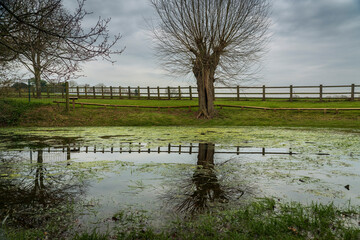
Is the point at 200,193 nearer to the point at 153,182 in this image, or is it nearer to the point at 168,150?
the point at 153,182

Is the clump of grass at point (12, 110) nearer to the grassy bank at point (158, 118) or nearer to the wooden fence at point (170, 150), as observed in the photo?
the grassy bank at point (158, 118)

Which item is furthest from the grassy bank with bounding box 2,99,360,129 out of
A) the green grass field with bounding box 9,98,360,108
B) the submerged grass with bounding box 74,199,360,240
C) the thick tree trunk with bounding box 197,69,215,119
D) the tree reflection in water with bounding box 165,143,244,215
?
the submerged grass with bounding box 74,199,360,240

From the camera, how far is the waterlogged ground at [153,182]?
3.19m

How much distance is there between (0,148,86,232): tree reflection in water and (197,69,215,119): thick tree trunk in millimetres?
15044

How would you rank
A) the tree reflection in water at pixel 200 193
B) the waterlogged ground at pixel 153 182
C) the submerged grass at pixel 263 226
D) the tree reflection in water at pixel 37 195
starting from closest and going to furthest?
the submerged grass at pixel 263 226, the tree reflection in water at pixel 37 195, the waterlogged ground at pixel 153 182, the tree reflection in water at pixel 200 193

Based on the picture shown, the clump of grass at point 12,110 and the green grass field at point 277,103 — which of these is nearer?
the clump of grass at point 12,110

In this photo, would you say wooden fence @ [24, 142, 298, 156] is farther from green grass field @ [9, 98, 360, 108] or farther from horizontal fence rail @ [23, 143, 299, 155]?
green grass field @ [9, 98, 360, 108]

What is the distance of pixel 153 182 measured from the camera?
4469 mm

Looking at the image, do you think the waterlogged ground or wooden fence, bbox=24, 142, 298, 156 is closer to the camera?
the waterlogged ground

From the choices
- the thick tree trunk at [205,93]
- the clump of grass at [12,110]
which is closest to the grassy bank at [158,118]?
the clump of grass at [12,110]

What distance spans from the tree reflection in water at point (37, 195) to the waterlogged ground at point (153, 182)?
1 centimetres

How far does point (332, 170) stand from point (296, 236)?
3.30m

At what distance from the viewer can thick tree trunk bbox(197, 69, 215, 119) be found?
19.4m

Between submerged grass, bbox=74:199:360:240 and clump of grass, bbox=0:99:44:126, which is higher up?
clump of grass, bbox=0:99:44:126
